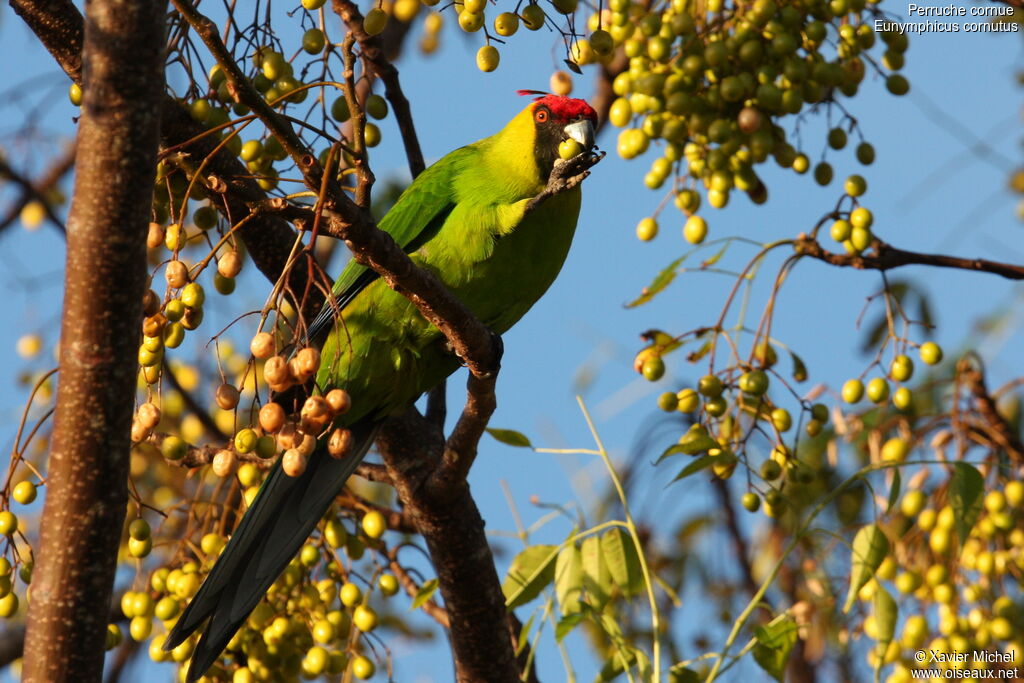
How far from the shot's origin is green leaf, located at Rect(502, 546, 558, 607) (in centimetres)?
234

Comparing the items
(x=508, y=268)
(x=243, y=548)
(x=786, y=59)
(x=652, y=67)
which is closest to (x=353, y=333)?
(x=508, y=268)

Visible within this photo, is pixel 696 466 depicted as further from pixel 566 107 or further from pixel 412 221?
pixel 566 107

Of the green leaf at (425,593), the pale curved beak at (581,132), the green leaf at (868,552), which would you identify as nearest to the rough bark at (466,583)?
the green leaf at (425,593)

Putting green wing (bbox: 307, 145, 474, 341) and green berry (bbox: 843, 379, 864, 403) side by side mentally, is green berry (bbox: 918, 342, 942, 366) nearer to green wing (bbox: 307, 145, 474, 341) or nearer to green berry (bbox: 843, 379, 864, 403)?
green berry (bbox: 843, 379, 864, 403)

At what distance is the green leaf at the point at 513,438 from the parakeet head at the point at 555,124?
2.92 ft

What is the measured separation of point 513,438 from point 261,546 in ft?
2.08

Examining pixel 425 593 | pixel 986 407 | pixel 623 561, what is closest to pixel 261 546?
pixel 425 593

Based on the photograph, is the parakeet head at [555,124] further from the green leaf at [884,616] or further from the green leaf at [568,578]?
the green leaf at [884,616]

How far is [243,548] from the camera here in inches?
97.2

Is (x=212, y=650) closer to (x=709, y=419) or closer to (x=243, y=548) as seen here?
(x=243, y=548)

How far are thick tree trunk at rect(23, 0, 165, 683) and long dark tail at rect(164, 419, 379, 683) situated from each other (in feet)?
2.44

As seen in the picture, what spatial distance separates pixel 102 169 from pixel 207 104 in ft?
3.50

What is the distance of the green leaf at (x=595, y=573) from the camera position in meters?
2.28

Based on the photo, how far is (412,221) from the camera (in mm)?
2803
